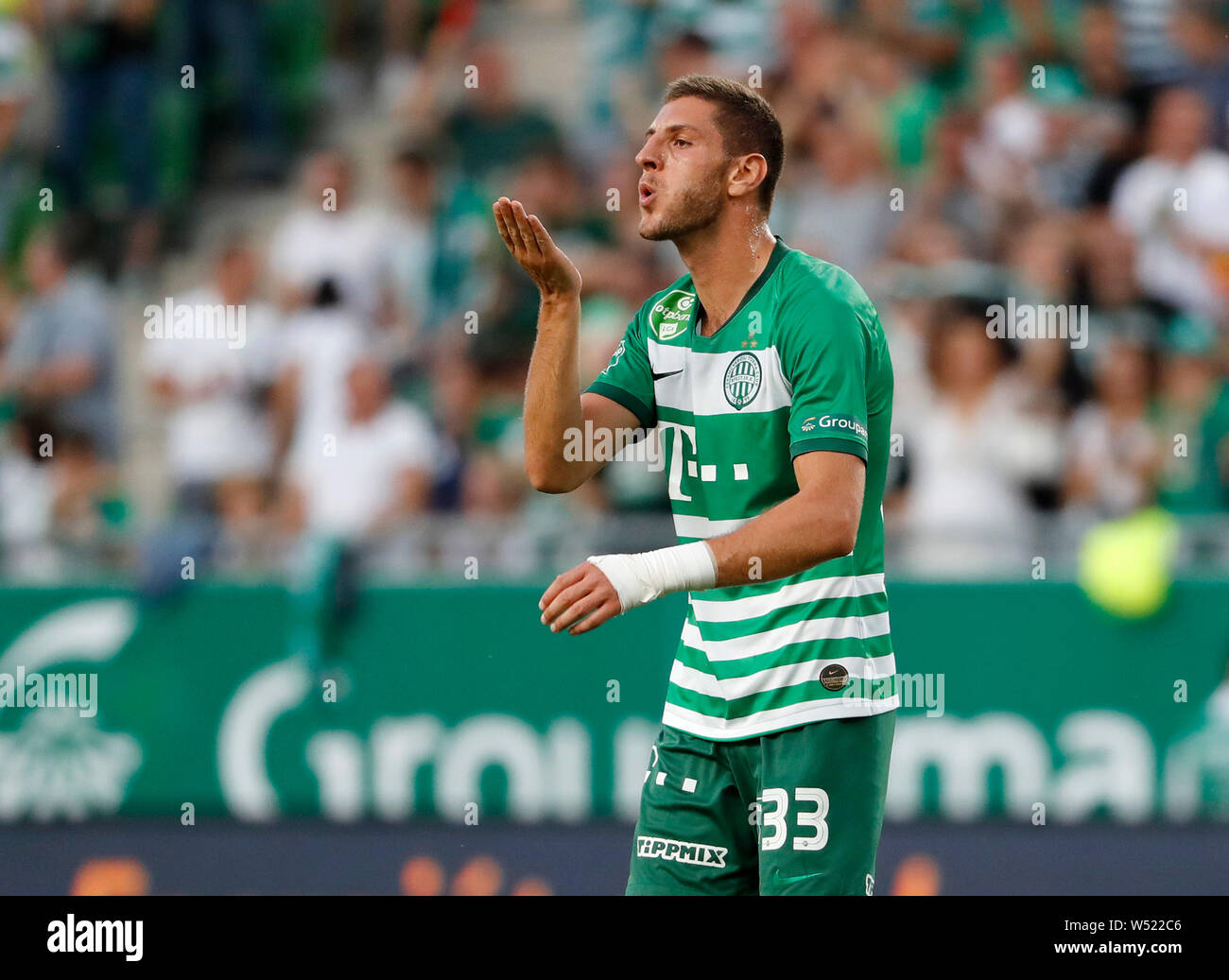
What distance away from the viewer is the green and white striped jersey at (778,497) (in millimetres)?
3980

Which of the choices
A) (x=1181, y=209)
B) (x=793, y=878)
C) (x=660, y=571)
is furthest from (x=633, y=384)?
(x=1181, y=209)

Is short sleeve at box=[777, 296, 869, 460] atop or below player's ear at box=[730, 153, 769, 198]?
below

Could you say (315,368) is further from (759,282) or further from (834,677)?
(834,677)

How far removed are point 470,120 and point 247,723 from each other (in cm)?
369

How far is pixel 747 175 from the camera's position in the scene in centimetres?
421

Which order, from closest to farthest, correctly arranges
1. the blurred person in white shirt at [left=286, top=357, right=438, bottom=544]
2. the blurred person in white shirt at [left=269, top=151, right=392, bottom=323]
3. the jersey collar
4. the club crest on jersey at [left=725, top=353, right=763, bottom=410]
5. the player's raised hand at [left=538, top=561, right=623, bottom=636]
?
the player's raised hand at [left=538, top=561, right=623, bottom=636]
the club crest on jersey at [left=725, top=353, right=763, bottom=410]
the jersey collar
the blurred person in white shirt at [left=286, top=357, right=438, bottom=544]
the blurred person in white shirt at [left=269, top=151, right=392, bottom=323]

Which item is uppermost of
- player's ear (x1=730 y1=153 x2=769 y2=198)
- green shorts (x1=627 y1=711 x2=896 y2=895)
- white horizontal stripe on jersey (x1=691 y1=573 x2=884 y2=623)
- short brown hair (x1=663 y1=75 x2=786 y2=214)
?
short brown hair (x1=663 y1=75 x2=786 y2=214)

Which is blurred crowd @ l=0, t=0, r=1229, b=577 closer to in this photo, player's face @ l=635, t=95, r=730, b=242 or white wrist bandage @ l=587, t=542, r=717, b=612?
player's face @ l=635, t=95, r=730, b=242

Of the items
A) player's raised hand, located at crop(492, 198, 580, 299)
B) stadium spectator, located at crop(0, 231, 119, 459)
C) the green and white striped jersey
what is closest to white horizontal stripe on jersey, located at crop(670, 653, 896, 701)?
the green and white striped jersey

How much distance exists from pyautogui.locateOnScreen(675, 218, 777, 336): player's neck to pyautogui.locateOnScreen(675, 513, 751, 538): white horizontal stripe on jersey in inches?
18.5

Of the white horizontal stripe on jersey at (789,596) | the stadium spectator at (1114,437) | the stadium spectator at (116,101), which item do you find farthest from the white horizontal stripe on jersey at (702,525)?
the stadium spectator at (116,101)

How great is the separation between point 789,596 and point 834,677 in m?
0.22

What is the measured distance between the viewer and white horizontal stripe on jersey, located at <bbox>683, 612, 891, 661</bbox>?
402 centimetres
